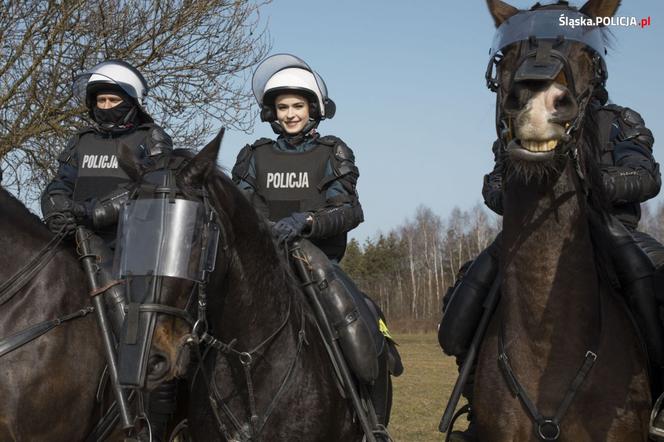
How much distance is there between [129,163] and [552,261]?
8.68ft

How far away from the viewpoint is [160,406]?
20.6 feet

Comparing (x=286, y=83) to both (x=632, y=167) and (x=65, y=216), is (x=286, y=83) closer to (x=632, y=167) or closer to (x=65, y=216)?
(x=65, y=216)

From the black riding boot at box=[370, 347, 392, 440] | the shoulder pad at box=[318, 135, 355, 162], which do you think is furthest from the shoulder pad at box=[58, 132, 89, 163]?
the black riding boot at box=[370, 347, 392, 440]

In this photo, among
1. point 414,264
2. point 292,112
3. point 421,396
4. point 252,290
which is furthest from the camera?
point 414,264

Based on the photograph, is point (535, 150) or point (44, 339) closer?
point (535, 150)

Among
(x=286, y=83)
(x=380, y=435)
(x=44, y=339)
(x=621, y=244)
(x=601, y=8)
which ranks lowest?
(x=380, y=435)

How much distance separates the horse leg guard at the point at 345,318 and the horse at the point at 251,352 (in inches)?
11.1

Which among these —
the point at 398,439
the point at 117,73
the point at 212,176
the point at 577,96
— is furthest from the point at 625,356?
the point at 398,439

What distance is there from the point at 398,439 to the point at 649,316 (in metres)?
9.06

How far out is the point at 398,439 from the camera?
13812mm

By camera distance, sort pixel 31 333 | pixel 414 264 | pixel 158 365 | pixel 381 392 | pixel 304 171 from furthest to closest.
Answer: pixel 414 264 < pixel 304 171 < pixel 381 392 < pixel 31 333 < pixel 158 365

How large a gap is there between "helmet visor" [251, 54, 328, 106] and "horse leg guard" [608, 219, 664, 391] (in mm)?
2820

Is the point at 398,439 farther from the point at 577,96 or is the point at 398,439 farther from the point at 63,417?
the point at 577,96

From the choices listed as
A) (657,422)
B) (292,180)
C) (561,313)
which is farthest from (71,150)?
(657,422)
